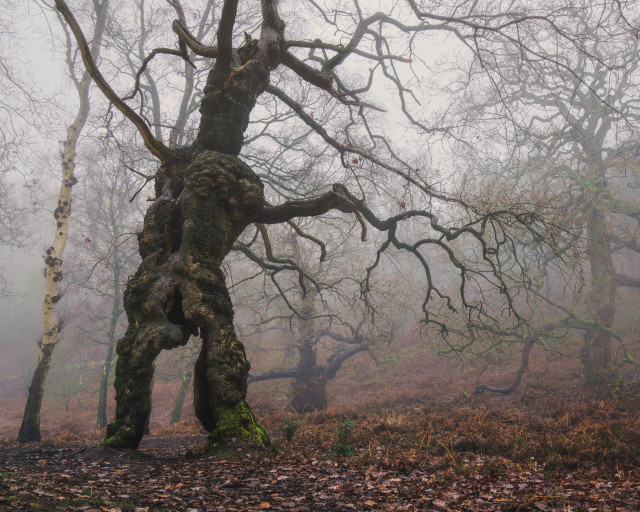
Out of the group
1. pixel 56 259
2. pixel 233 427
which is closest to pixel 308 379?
pixel 56 259

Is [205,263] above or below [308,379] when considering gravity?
above

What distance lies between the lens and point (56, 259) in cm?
931

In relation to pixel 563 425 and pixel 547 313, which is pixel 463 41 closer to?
pixel 563 425

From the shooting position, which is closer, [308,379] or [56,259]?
[56,259]

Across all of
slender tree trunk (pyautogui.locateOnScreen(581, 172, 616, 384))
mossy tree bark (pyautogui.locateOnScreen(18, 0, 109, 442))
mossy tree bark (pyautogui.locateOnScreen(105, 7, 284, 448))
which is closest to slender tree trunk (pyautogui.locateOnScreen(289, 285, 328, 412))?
mossy tree bark (pyautogui.locateOnScreen(18, 0, 109, 442))

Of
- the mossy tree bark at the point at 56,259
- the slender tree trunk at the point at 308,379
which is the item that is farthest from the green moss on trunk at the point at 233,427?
the slender tree trunk at the point at 308,379

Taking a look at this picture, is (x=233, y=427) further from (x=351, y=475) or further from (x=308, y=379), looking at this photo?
(x=308, y=379)

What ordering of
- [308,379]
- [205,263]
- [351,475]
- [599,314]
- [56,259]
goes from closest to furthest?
[351,475] → [205,263] → [56,259] → [599,314] → [308,379]

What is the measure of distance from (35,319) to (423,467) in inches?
1759

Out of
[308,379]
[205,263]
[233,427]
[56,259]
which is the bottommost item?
[308,379]

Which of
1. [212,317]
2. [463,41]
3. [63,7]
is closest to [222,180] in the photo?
[212,317]

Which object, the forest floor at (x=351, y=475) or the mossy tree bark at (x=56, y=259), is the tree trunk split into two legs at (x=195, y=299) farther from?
the mossy tree bark at (x=56, y=259)

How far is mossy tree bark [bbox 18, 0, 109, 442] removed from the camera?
8516 mm

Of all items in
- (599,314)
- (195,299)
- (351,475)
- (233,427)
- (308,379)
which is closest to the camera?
(351,475)
